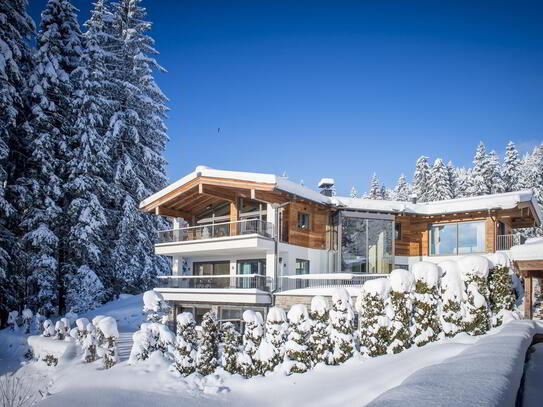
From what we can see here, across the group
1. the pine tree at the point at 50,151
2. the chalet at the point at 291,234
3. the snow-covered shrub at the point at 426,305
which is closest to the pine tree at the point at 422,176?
the chalet at the point at 291,234

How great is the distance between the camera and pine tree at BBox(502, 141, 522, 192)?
42094 millimetres

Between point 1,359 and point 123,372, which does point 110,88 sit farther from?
point 123,372

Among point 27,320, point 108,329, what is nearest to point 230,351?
point 108,329

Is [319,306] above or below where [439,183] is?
below

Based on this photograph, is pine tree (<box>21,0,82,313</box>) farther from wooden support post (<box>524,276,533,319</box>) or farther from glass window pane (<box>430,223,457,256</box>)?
wooden support post (<box>524,276,533,319</box>)

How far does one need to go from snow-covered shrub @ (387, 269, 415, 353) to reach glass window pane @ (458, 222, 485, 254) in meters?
12.6

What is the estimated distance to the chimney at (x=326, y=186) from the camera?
23.1 meters

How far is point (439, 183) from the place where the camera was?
4400 cm

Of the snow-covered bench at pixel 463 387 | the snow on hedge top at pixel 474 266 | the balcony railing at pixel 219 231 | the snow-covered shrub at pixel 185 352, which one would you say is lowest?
the snow-covered shrub at pixel 185 352

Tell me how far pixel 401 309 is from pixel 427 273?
1057 mm

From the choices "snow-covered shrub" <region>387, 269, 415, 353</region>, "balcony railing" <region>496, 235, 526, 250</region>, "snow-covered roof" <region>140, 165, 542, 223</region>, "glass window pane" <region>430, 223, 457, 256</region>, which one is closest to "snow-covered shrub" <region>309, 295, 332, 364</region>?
"snow-covered shrub" <region>387, 269, 415, 353</region>

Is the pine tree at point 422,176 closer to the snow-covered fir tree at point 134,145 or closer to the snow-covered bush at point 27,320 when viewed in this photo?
the snow-covered fir tree at point 134,145

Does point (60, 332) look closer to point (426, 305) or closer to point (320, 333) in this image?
point (320, 333)

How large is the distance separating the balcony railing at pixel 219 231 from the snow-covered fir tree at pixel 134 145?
5.46 m
